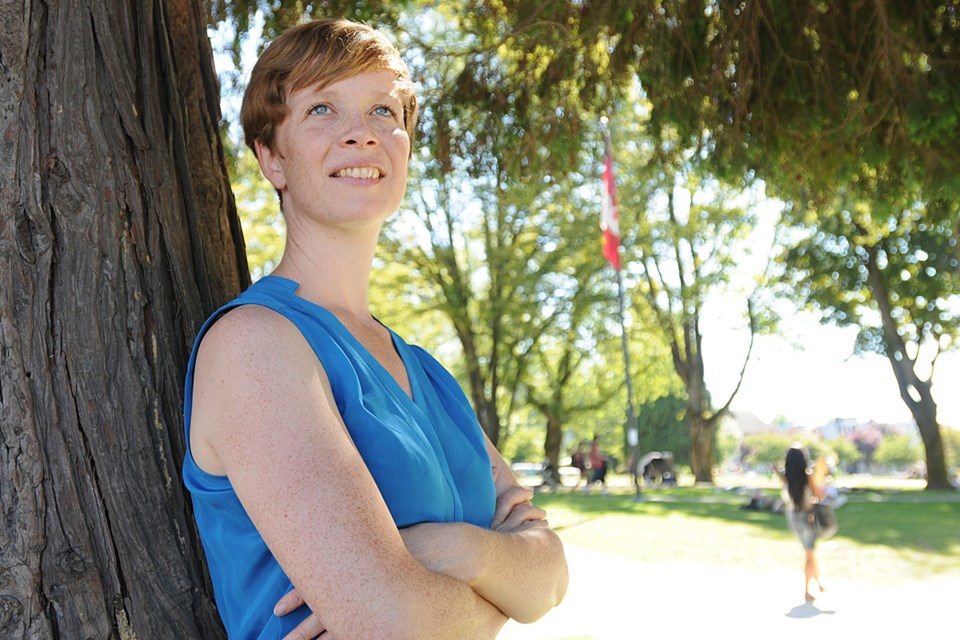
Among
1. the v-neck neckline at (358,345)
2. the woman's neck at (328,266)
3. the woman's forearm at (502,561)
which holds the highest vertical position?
the woman's neck at (328,266)

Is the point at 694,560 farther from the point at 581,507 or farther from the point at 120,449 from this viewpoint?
the point at 120,449

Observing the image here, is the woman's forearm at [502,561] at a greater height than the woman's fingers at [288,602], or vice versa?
the woman's forearm at [502,561]

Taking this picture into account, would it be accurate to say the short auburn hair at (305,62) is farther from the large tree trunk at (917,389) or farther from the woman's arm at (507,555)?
the large tree trunk at (917,389)

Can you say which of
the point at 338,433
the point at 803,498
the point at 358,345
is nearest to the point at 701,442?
the point at 803,498

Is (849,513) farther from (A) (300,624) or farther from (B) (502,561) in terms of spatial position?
(A) (300,624)

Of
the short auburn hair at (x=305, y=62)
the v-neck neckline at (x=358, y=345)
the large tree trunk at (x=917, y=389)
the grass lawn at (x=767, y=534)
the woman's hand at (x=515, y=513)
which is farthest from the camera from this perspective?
the large tree trunk at (x=917, y=389)

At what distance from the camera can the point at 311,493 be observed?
1.49 m

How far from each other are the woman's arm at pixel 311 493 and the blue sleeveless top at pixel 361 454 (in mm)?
80

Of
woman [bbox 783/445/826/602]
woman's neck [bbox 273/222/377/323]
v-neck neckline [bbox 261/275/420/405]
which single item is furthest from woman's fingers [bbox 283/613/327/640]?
woman [bbox 783/445/826/602]

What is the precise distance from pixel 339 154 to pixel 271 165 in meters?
0.19

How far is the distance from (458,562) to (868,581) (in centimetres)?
1112

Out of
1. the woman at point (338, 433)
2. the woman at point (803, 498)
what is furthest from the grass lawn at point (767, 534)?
the woman at point (338, 433)

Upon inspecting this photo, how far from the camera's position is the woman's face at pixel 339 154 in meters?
1.96

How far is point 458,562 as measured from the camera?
1659 mm
